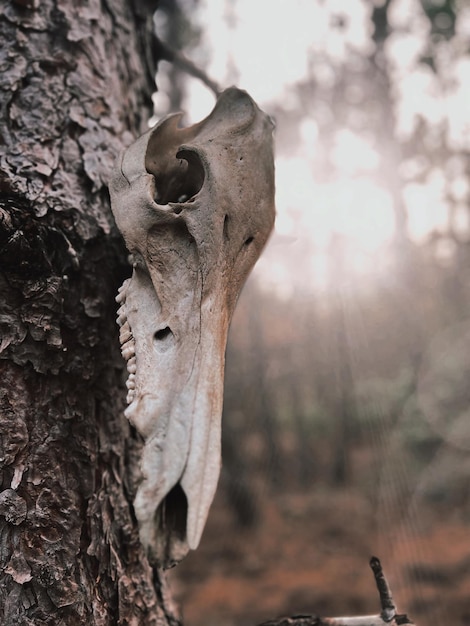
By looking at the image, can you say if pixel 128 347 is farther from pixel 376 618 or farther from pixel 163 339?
pixel 376 618

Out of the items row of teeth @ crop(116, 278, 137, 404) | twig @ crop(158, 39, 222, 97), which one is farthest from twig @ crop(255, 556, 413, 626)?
twig @ crop(158, 39, 222, 97)

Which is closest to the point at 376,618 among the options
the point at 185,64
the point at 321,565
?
the point at 185,64

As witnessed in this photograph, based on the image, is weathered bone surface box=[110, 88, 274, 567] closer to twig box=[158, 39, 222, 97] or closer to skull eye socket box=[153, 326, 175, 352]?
skull eye socket box=[153, 326, 175, 352]

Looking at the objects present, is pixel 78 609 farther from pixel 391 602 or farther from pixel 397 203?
pixel 397 203

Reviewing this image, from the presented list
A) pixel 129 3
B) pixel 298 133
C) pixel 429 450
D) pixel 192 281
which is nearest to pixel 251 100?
pixel 192 281

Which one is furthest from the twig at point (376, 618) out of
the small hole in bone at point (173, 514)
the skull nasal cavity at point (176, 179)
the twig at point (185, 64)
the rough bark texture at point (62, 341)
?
A: the twig at point (185, 64)

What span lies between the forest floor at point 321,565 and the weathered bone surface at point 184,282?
16.8 ft

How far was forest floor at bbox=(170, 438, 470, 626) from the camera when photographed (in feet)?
19.7

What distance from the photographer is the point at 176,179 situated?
105 cm

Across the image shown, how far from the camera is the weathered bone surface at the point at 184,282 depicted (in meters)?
0.70

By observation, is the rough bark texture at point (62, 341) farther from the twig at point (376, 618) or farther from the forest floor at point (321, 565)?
the forest floor at point (321, 565)

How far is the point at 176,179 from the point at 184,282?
0.27 metres

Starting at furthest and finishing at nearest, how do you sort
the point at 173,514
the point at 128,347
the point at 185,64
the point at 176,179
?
the point at 185,64, the point at 176,179, the point at 128,347, the point at 173,514

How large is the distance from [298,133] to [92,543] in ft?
33.9
